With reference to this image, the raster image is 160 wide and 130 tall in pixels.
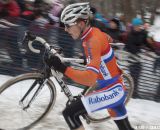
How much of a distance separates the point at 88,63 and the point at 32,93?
1222mm

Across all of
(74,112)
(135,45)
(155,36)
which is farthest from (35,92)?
(155,36)

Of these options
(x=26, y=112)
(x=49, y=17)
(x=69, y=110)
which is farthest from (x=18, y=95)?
(x=49, y=17)

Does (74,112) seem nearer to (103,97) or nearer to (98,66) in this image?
(103,97)

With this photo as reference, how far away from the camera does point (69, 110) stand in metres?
4.36

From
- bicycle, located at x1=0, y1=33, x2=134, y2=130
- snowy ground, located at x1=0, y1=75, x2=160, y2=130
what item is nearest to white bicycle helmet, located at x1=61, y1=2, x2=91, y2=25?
bicycle, located at x1=0, y1=33, x2=134, y2=130

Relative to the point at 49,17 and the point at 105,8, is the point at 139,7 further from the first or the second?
the point at 49,17

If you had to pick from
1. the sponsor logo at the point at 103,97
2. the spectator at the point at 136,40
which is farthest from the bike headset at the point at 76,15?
the spectator at the point at 136,40

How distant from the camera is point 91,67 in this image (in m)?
3.92

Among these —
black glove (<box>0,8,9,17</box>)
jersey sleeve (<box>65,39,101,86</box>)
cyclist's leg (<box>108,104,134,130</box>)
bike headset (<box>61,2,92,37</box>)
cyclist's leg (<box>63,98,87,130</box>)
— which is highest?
bike headset (<box>61,2,92,37</box>)

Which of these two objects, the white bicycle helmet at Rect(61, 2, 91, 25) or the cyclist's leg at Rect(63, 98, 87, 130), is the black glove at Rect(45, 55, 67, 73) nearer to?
the white bicycle helmet at Rect(61, 2, 91, 25)

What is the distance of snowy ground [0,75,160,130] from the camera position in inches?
225

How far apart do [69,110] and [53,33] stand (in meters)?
3.26

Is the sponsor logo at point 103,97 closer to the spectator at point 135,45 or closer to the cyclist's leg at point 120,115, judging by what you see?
the cyclist's leg at point 120,115

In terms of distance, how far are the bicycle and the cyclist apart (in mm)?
570
